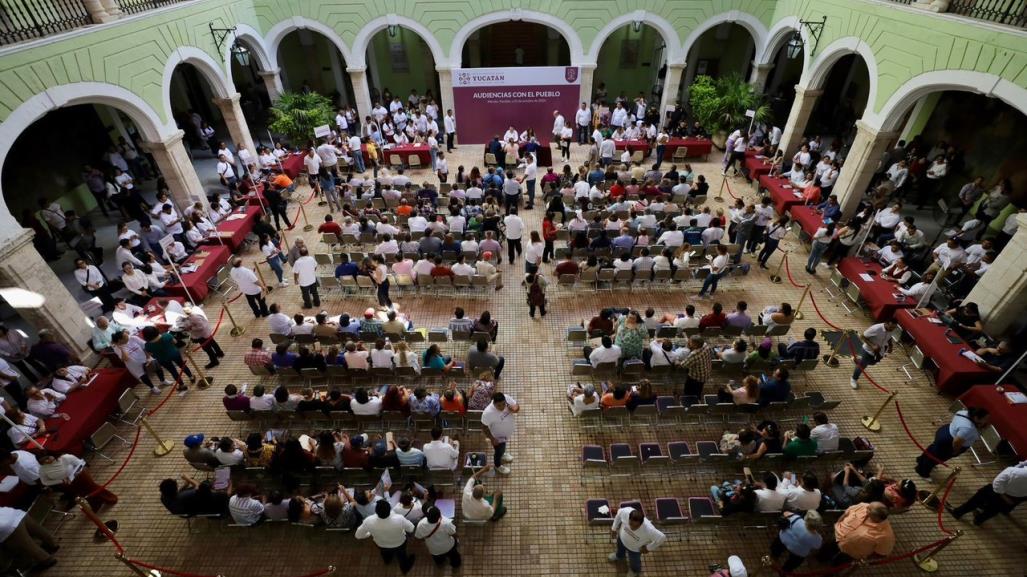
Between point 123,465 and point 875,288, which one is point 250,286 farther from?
point 875,288

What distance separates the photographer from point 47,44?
9.70 meters

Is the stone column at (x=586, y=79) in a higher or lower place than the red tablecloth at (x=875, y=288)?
higher

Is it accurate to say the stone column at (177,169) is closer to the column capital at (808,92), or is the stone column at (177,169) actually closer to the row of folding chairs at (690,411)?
the row of folding chairs at (690,411)

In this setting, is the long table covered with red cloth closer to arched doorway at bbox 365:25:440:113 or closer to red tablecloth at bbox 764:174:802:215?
red tablecloth at bbox 764:174:802:215

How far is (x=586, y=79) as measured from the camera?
19.5 meters

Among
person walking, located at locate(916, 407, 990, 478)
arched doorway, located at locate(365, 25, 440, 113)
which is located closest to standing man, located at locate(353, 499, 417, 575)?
person walking, located at locate(916, 407, 990, 478)

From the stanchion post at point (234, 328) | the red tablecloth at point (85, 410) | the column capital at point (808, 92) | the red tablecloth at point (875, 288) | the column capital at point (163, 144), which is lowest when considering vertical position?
the stanchion post at point (234, 328)

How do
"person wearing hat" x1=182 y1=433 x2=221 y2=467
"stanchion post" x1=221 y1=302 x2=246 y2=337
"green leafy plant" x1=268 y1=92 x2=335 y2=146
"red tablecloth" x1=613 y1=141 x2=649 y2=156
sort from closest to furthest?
"person wearing hat" x1=182 y1=433 x2=221 y2=467, "stanchion post" x1=221 y1=302 x2=246 y2=337, "green leafy plant" x1=268 y1=92 x2=335 y2=146, "red tablecloth" x1=613 y1=141 x2=649 y2=156

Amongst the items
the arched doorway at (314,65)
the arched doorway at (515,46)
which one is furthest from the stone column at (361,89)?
the arched doorway at (515,46)

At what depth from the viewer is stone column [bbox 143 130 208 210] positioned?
43.2 feet

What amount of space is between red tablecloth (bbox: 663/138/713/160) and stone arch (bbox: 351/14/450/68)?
9.19 metres

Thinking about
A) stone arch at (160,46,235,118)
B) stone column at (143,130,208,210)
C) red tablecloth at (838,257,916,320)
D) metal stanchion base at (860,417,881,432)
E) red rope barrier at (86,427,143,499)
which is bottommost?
red rope barrier at (86,427,143,499)

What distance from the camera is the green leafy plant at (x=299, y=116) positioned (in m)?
16.8

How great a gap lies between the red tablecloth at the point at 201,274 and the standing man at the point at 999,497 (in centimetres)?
1447
